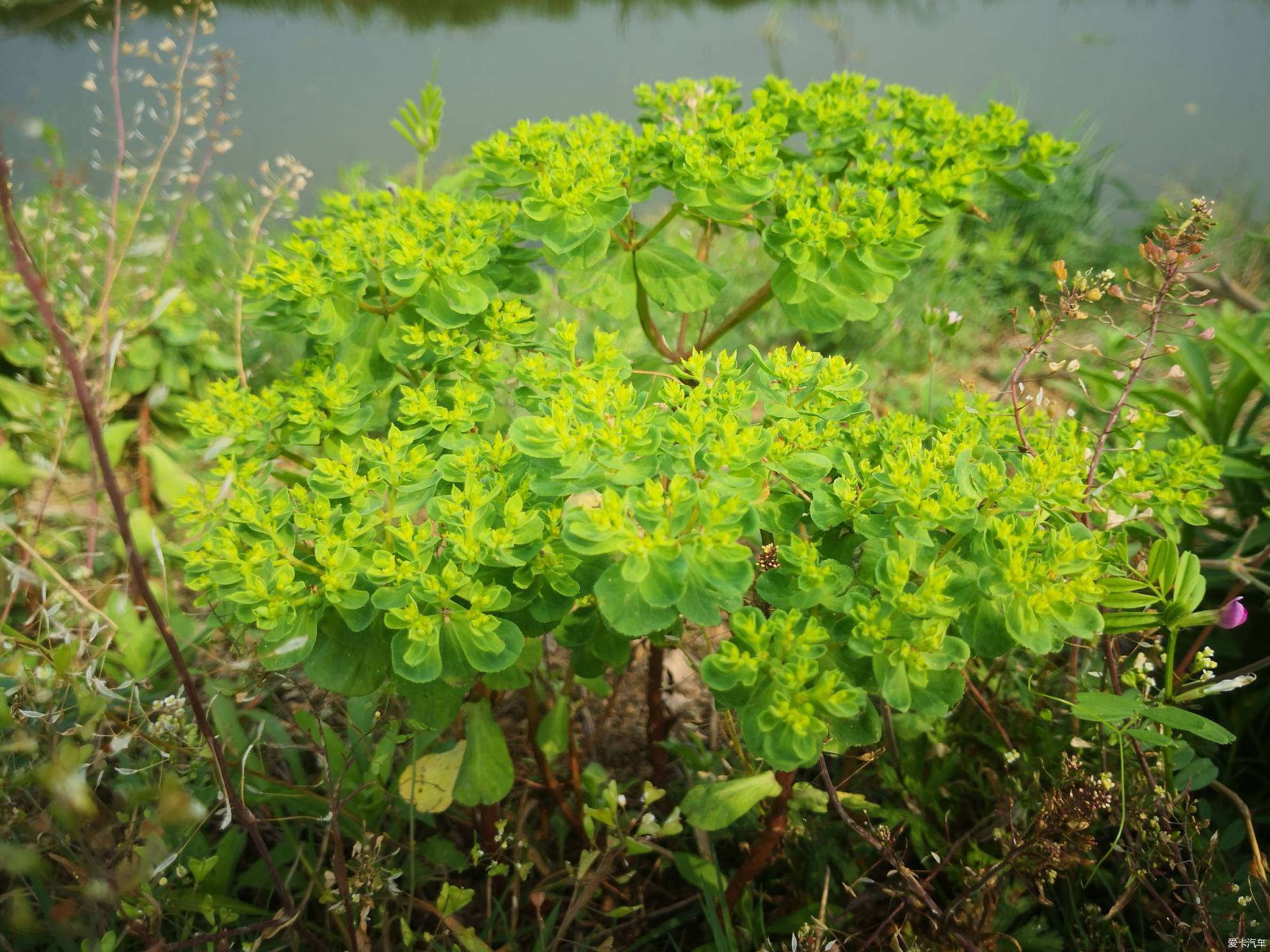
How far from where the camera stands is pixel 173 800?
0.77m

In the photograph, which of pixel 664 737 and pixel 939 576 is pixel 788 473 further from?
pixel 664 737

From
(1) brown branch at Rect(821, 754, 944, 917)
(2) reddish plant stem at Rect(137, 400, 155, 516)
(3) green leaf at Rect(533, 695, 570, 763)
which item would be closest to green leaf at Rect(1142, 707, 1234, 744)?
(1) brown branch at Rect(821, 754, 944, 917)

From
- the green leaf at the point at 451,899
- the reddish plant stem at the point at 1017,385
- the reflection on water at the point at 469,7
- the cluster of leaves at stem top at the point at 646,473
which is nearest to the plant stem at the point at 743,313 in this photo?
the cluster of leaves at stem top at the point at 646,473

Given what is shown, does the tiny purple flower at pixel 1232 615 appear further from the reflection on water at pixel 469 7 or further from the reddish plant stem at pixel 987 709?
the reflection on water at pixel 469 7

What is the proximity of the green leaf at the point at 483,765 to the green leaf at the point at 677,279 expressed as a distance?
0.79 metres

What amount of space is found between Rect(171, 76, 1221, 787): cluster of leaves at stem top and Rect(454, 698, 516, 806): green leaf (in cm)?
1

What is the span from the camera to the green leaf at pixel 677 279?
4.63 ft

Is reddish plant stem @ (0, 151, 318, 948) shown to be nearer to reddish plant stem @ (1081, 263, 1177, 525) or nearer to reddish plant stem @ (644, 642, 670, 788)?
reddish plant stem @ (644, 642, 670, 788)

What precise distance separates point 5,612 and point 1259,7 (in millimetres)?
8460

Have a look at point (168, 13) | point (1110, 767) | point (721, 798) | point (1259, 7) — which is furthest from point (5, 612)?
point (1259, 7)

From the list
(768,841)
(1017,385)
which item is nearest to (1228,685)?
(1017,385)

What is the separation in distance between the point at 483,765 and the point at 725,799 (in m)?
0.43

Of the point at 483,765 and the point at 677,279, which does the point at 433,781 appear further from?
the point at 677,279

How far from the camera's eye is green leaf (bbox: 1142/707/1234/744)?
3.35 feet
